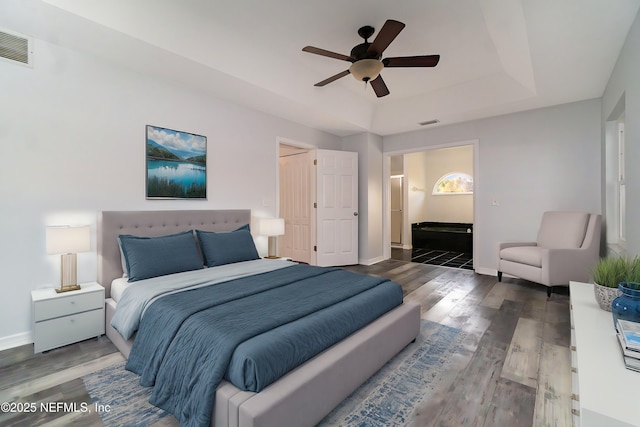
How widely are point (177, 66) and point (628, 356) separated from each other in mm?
3800

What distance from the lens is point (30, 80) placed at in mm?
2418

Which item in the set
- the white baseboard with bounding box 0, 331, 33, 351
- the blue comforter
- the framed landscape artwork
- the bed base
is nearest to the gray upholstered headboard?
the framed landscape artwork

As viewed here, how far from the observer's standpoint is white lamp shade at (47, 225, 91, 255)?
230cm

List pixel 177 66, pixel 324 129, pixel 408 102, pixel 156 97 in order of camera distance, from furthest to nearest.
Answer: pixel 324 129 < pixel 408 102 < pixel 156 97 < pixel 177 66

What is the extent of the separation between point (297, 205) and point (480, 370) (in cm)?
405

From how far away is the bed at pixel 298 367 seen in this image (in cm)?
125

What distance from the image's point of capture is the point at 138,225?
2.99 m

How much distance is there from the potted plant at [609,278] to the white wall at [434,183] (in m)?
5.92

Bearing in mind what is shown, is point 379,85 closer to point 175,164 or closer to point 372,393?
point 175,164

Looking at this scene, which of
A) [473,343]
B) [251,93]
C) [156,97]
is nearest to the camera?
[473,343]

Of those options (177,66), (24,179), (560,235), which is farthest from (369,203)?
(24,179)

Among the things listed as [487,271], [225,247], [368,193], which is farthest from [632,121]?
[225,247]

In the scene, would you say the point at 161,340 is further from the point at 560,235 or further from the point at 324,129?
the point at 560,235

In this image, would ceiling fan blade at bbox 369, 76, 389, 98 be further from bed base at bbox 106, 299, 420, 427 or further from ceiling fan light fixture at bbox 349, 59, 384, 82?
bed base at bbox 106, 299, 420, 427
